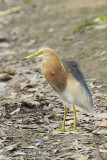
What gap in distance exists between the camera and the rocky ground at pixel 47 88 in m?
4.22

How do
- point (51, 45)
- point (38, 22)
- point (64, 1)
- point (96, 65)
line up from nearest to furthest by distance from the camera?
point (96, 65) → point (51, 45) → point (38, 22) → point (64, 1)

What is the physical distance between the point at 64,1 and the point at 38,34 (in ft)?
17.2

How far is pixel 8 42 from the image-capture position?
1086cm

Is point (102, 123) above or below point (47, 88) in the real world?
above

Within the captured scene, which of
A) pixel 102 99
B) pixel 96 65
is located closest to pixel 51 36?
pixel 96 65

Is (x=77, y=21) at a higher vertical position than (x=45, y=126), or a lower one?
lower

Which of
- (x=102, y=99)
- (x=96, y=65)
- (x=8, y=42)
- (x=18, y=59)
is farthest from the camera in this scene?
(x=8, y=42)

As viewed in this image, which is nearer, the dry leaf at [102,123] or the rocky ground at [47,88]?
the rocky ground at [47,88]

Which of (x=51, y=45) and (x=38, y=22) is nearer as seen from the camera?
(x=51, y=45)

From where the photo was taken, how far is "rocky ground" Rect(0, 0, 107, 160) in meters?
4.22

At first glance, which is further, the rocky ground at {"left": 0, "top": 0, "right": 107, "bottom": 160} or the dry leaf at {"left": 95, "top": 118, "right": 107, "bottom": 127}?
the dry leaf at {"left": 95, "top": 118, "right": 107, "bottom": 127}

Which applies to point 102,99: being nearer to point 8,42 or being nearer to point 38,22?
point 8,42

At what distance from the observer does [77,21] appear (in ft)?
40.1

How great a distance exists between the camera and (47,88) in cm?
666
